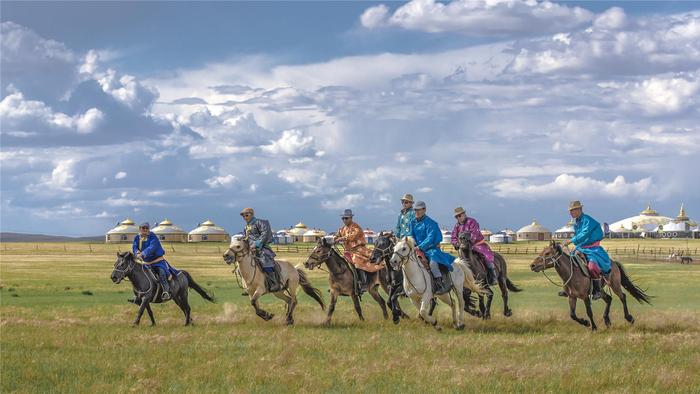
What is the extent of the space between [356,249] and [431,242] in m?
2.98

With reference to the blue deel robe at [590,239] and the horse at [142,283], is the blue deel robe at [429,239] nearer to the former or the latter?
the blue deel robe at [590,239]

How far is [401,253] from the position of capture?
19.5 metres

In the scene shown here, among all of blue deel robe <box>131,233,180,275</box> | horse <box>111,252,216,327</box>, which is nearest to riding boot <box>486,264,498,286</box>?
horse <box>111,252,216,327</box>

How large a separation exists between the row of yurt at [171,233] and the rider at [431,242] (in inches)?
6440

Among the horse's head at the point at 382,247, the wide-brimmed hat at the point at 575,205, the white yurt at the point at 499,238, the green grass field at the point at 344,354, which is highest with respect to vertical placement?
the wide-brimmed hat at the point at 575,205

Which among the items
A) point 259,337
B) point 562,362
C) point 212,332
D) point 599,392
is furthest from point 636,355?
point 212,332

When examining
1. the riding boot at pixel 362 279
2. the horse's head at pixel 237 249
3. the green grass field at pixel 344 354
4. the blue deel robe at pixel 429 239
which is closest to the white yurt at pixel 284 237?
the green grass field at pixel 344 354

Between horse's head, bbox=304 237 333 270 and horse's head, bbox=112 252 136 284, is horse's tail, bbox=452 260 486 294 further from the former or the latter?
horse's head, bbox=112 252 136 284

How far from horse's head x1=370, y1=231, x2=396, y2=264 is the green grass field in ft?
5.86

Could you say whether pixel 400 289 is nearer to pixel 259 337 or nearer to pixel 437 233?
pixel 437 233

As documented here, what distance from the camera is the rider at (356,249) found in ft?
74.1

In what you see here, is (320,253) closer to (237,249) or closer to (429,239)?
(237,249)

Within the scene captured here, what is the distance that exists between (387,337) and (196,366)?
17.4 feet

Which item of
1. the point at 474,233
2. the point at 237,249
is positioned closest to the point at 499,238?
the point at 474,233
